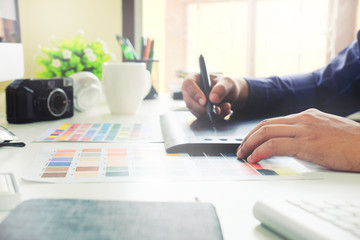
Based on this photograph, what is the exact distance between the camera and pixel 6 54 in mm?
745

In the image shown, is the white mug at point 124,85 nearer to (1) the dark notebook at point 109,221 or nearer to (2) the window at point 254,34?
(1) the dark notebook at point 109,221

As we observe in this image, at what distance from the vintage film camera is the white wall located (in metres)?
0.46

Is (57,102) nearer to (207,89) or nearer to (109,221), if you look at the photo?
(207,89)

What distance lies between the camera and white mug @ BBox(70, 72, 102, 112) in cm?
101

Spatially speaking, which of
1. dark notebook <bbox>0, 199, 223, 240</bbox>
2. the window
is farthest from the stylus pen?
the window

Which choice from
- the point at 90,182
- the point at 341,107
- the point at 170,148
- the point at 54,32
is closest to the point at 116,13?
the point at 54,32

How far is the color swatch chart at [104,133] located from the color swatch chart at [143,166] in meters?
0.09

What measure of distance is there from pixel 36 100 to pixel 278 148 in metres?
0.56

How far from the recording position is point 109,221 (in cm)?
30

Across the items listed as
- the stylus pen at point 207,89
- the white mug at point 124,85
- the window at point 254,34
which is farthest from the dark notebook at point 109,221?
the window at point 254,34

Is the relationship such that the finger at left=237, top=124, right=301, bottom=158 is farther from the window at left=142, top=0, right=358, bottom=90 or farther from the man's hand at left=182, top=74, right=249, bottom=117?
the window at left=142, top=0, right=358, bottom=90

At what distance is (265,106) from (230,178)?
0.58 metres

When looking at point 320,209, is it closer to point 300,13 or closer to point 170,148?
point 170,148

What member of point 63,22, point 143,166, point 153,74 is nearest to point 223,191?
point 143,166
